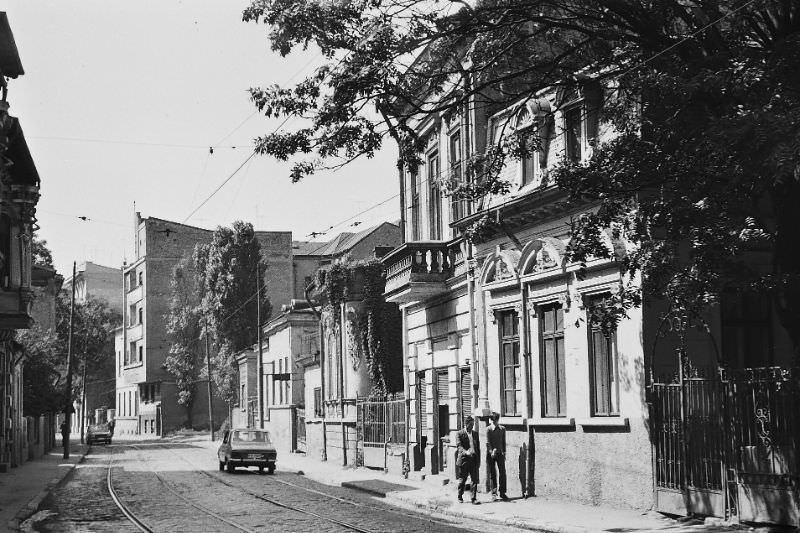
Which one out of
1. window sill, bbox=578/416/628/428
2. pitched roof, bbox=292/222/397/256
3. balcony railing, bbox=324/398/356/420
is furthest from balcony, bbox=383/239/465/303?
pitched roof, bbox=292/222/397/256

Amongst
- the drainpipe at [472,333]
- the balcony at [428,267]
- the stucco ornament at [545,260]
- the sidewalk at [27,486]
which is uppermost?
the balcony at [428,267]

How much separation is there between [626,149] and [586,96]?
4803 mm

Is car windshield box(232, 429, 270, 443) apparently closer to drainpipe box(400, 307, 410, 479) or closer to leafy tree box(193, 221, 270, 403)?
drainpipe box(400, 307, 410, 479)

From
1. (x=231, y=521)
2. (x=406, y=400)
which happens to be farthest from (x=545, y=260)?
(x=406, y=400)

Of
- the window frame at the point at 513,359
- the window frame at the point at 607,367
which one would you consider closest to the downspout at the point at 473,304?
the window frame at the point at 513,359

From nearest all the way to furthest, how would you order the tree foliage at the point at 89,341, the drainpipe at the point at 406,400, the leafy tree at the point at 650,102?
the leafy tree at the point at 650,102 < the drainpipe at the point at 406,400 < the tree foliage at the point at 89,341

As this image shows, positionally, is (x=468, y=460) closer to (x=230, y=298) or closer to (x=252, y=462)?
(x=252, y=462)

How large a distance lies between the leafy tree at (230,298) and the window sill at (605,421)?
180 ft

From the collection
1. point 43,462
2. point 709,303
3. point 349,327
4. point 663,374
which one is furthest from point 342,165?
point 43,462

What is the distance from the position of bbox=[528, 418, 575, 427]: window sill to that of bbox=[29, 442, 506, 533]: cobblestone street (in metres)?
2.98

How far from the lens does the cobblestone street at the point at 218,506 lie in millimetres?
18516

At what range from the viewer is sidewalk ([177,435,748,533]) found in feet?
52.8

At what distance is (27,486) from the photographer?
30266 millimetres

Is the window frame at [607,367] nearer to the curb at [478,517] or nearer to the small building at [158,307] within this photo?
the curb at [478,517]
